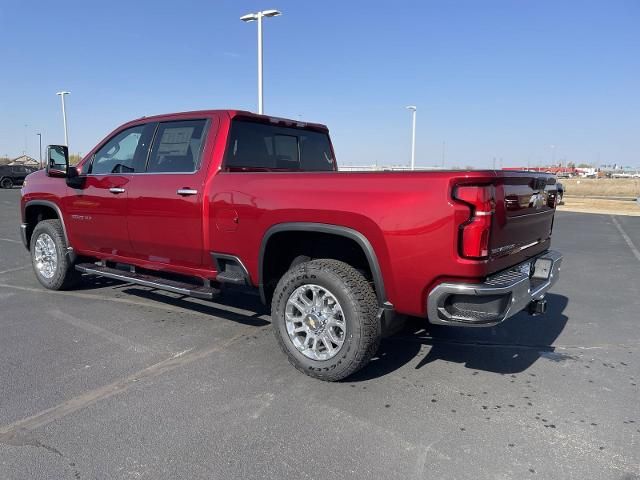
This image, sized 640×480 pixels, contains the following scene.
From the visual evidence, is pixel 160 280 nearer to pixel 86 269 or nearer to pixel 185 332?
pixel 185 332

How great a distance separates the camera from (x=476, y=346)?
14.4 feet

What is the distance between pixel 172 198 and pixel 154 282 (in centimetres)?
86

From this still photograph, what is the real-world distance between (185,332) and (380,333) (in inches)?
80.4

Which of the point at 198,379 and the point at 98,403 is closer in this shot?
the point at 98,403

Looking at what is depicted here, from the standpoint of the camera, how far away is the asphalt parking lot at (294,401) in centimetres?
260

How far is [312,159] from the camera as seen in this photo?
538 centimetres

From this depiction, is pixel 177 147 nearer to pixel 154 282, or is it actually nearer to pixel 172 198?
pixel 172 198

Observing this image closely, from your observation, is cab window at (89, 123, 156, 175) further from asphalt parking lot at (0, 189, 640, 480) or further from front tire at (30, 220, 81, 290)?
asphalt parking lot at (0, 189, 640, 480)

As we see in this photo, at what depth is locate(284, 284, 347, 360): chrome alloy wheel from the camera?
3.52m

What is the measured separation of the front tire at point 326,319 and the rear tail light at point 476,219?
808 millimetres

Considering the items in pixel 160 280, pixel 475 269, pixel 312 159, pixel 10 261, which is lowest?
pixel 10 261

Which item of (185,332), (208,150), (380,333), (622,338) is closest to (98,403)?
(185,332)

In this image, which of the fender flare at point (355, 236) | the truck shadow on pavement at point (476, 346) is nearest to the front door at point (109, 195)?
the fender flare at point (355, 236)

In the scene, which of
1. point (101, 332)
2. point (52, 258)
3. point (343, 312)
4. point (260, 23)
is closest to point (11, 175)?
point (260, 23)
